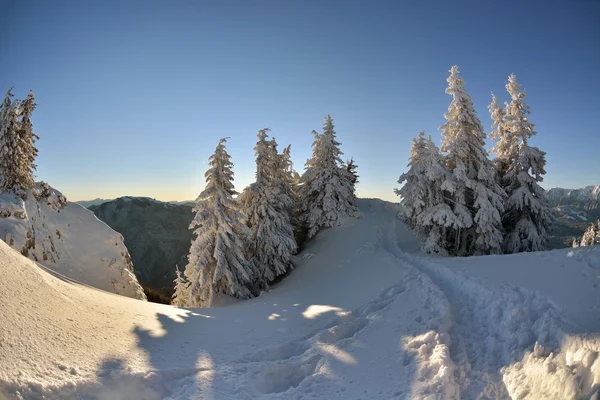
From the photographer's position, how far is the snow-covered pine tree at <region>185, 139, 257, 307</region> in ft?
61.4

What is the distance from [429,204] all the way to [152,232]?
319 ft

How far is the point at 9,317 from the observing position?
669 cm

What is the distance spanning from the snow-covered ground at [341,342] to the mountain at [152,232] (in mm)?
81767

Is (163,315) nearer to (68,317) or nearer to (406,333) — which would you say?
(68,317)

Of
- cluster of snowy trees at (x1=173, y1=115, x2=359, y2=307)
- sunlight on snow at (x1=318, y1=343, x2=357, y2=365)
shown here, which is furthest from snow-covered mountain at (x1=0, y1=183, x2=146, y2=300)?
sunlight on snow at (x1=318, y1=343, x2=357, y2=365)

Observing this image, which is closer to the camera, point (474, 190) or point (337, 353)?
point (337, 353)

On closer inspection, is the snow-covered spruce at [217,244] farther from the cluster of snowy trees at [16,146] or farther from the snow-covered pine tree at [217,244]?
the cluster of snowy trees at [16,146]

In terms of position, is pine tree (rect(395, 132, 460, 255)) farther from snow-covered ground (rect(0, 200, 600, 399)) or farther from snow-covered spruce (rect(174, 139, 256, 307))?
snow-covered spruce (rect(174, 139, 256, 307))

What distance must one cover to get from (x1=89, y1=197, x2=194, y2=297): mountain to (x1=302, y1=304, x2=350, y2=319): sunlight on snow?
3146 inches

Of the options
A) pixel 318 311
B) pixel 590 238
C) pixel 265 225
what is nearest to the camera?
pixel 318 311

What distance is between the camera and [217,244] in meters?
18.8

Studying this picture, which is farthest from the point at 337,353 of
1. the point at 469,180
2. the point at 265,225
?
the point at 469,180

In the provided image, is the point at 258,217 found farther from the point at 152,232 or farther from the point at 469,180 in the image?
the point at 152,232

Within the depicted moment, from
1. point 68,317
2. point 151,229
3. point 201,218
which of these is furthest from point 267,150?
point 151,229
